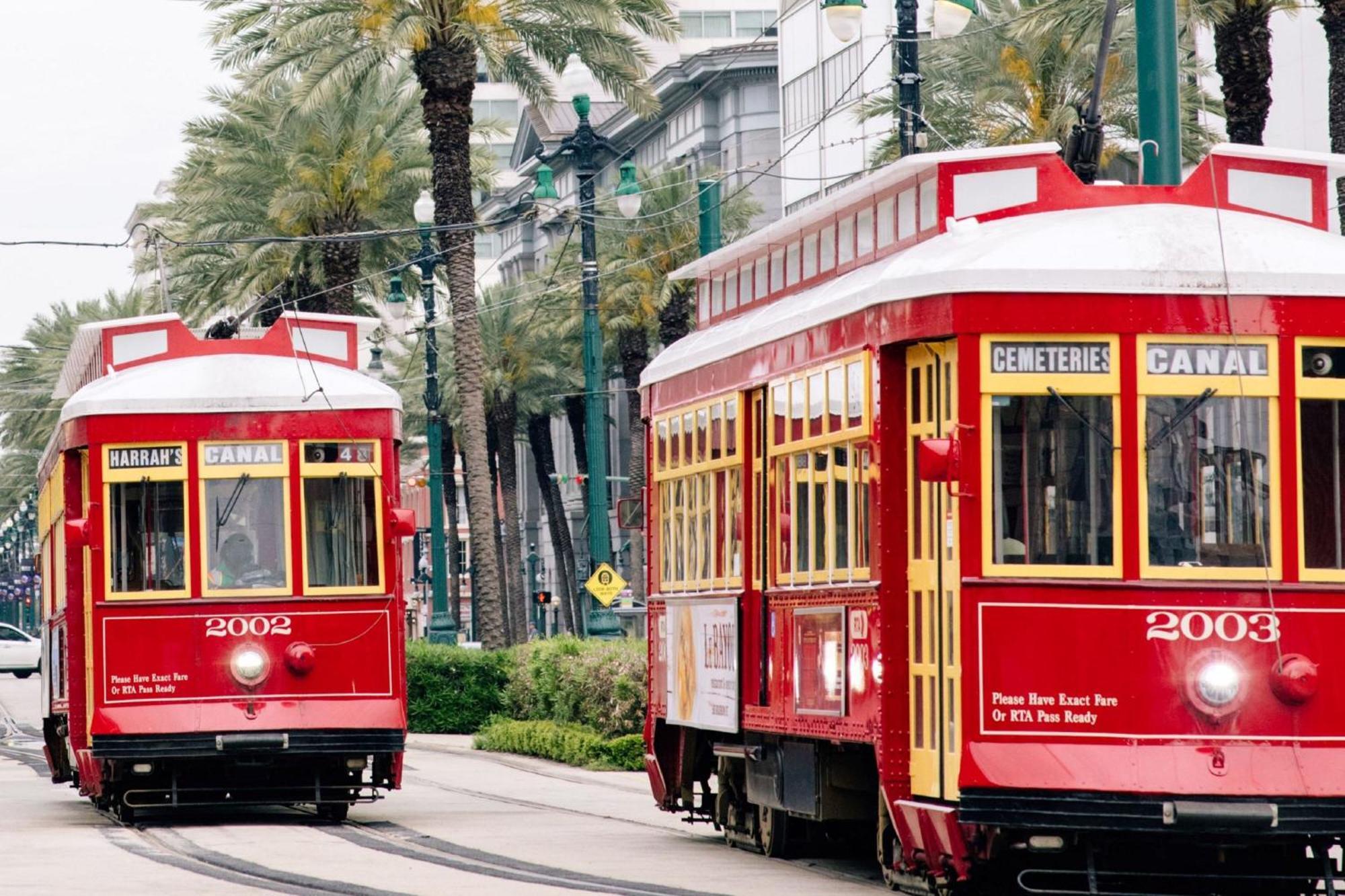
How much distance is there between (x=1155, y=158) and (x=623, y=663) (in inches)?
537

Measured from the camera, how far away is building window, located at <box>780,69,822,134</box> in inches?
2518

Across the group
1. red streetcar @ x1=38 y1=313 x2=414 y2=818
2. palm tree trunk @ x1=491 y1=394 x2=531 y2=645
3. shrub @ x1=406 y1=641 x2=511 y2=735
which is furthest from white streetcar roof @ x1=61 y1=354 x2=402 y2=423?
palm tree trunk @ x1=491 y1=394 x2=531 y2=645

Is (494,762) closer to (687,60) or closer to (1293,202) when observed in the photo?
(1293,202)

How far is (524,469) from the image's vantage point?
107 meters

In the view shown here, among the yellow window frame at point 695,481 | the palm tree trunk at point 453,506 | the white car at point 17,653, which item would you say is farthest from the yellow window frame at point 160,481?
the palm tree trunk at point 453,506

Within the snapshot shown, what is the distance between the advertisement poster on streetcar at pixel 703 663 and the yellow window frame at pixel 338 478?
238cm

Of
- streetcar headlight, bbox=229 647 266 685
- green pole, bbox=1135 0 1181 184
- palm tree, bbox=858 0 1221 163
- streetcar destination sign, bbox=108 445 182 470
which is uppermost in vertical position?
palm tree, bbox=858 0 1221 163

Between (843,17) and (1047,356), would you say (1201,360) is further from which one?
(843,17)

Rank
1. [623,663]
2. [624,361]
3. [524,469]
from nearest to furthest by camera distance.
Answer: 1. [623,663]
2. [624,361]
3. [524,469]

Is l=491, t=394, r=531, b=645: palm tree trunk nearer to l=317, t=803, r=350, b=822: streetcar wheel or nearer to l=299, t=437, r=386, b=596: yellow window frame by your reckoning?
l=317, t=803, r=350, b=822: streetcar wheel

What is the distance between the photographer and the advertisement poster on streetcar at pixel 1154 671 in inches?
442

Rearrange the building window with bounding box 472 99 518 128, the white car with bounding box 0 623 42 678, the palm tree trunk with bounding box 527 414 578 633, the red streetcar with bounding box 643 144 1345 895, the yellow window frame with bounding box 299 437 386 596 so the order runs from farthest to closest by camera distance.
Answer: the building window with bounding box 472 99 518 128 → the palm tree trunk with bounding box 527 414 578 633 → the white car with bounding box 0 623 42 678 → the yellow window frame with bounding box 299 437 386 596 → the red streetcar with bounding box 643 144 1345 895

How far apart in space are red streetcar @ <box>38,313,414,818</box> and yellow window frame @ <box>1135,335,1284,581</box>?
8.22m

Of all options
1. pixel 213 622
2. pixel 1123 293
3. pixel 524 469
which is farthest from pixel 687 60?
pixel 1123 293
